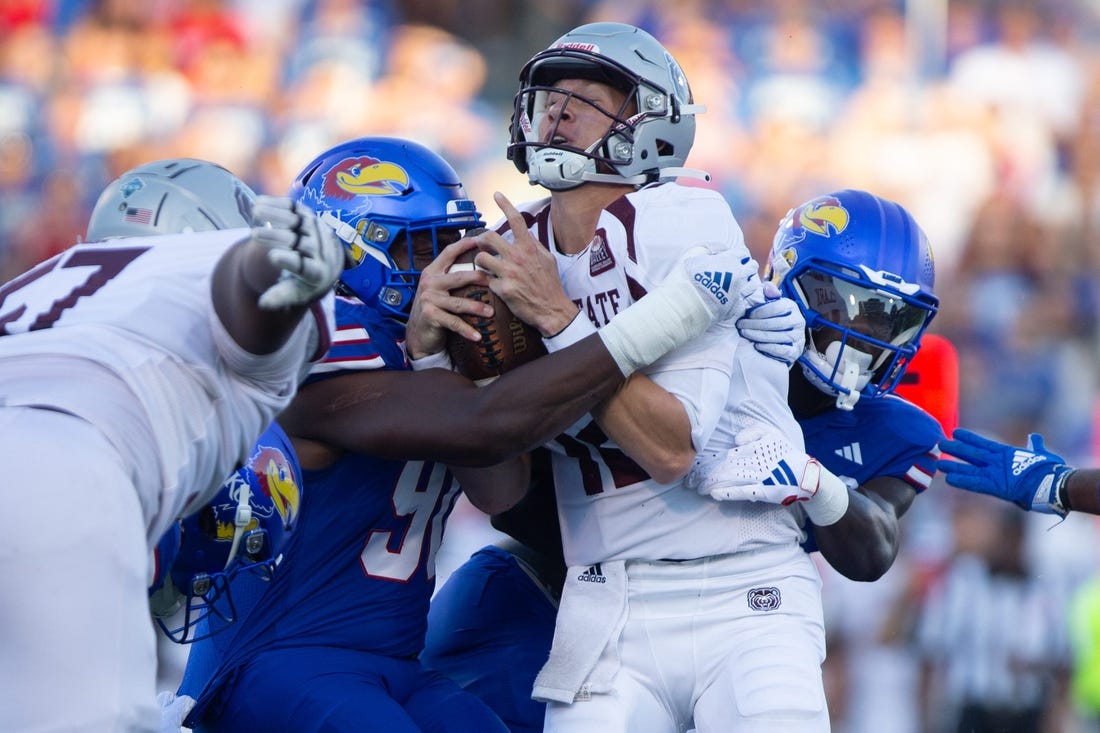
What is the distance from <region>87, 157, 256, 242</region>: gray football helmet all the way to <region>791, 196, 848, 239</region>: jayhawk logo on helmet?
5.04 feet

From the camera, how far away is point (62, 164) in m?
8.68

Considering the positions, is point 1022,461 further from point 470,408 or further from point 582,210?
point 470,408

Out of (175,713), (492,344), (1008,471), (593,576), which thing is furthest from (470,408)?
(1008,471)

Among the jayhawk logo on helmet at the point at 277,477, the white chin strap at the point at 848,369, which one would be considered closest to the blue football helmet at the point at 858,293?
the white chin strap at the point at 848,369

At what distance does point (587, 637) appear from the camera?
324 centimetres

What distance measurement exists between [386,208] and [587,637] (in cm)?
116

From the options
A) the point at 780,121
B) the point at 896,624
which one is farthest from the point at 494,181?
the point at 896,624

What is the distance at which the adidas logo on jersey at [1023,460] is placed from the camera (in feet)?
12.5

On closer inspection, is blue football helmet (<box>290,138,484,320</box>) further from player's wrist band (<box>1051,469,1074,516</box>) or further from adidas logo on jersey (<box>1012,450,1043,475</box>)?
player's wrist band (<box>1051,469,1074,516</box>)

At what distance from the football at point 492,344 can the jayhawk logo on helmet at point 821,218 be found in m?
1.06

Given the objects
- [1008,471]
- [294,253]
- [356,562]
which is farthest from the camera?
[1008,471]

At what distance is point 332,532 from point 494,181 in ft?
18.9

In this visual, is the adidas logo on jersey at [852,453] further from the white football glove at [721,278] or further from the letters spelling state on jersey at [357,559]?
the letters spelling state on jersey at [357,559]

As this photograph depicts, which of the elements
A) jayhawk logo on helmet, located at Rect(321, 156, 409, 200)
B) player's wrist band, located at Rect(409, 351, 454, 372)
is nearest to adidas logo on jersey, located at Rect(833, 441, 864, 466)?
player's wrist band, located at Rect(409, 351, 454, 372)
